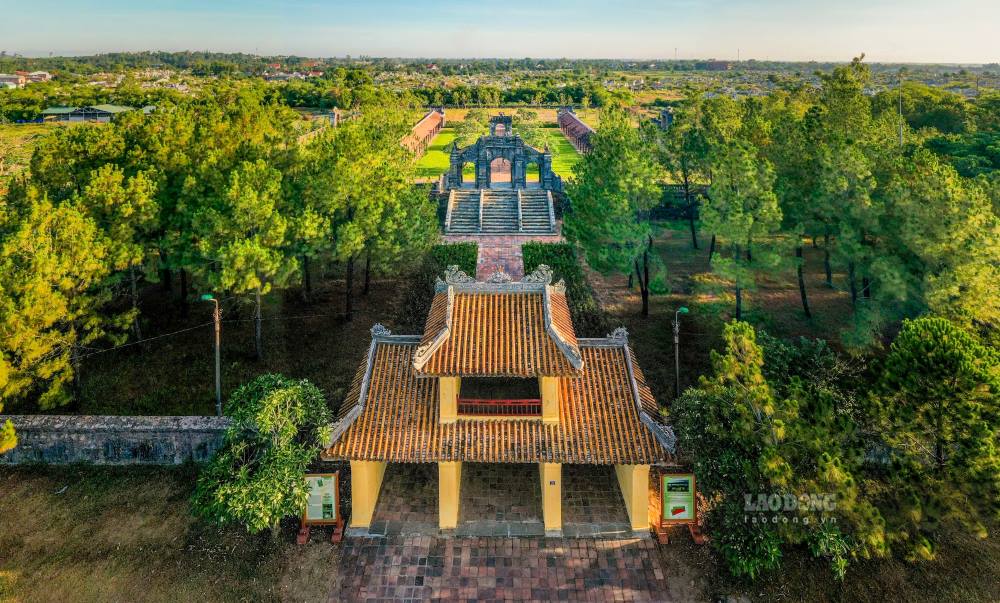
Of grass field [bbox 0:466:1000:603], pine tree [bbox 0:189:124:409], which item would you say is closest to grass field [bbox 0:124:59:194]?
pine tree [bbox 0:189:124:409]

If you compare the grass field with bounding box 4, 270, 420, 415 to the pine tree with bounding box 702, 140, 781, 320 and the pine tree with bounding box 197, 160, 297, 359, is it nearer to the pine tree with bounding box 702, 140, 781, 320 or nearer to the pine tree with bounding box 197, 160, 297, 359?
the pine tree with bounding box 197, 160, 297, 359

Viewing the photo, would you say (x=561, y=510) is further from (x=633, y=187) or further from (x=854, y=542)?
(x=633, y=187)

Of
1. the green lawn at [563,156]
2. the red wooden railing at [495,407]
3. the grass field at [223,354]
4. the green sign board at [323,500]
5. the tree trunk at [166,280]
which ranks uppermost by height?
the green lawn at [563,156]

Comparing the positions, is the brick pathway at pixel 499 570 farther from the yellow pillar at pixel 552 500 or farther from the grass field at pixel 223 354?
the grass field at pixel 223 354

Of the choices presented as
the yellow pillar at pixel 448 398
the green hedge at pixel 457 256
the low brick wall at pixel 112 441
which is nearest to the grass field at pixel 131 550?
the low brick wall at pixel 112 441

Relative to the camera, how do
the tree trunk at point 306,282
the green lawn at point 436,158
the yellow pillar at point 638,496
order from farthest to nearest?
the green lawn at point 436,158 < the tree trunk at point 306,282 < the yellow pillar at point 638,496

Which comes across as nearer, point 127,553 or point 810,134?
point 127,553

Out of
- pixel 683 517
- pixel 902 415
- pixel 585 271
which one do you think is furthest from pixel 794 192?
Result: pixel 683 517
